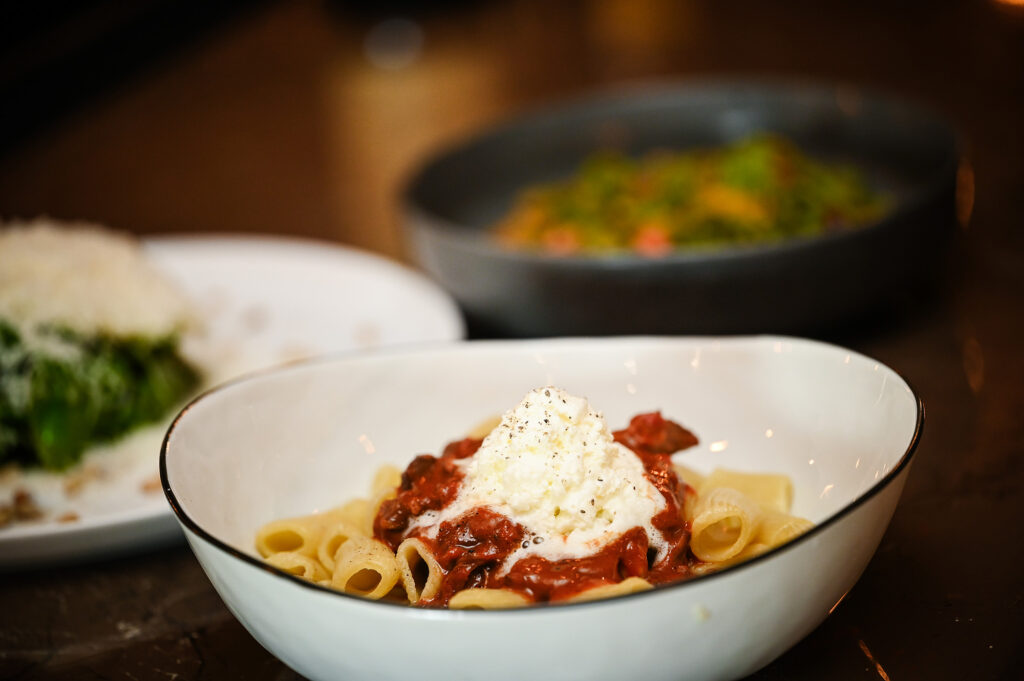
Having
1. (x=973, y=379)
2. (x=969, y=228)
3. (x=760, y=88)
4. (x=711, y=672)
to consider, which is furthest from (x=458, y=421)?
(x=760, y=88)

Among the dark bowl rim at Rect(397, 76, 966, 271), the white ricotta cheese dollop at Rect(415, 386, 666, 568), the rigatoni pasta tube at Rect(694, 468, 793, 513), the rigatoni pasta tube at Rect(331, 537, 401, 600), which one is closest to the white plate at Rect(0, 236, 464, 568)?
the dark bowl rim at Rect(397, 76, 966, 271)

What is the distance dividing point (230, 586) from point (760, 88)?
2.91m

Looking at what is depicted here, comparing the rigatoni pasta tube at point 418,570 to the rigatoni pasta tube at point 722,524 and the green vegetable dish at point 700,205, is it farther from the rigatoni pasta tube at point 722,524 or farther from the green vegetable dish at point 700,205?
the green vegetable dish at point 700,205

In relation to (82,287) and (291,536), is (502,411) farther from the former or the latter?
(82,287)

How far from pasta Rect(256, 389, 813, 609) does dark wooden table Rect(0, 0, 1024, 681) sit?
182 millimetres

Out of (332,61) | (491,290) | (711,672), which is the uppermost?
(711,672)

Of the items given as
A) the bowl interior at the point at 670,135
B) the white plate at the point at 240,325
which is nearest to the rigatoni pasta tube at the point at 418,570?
the white plate at the point at 240,325

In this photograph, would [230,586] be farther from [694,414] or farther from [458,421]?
[694,414]

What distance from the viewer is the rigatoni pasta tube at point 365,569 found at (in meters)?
1.41

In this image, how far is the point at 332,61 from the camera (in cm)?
645

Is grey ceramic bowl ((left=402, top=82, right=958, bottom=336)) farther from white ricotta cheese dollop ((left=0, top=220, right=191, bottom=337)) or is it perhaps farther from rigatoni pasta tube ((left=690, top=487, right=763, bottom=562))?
rigatoni pasta tube ((left=690, top=487, right=763, bottom=562))

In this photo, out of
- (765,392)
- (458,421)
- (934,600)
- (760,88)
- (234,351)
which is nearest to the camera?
(934,600)

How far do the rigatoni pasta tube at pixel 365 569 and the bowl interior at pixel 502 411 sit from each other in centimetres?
22

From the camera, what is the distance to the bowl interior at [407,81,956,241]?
3209 mm
